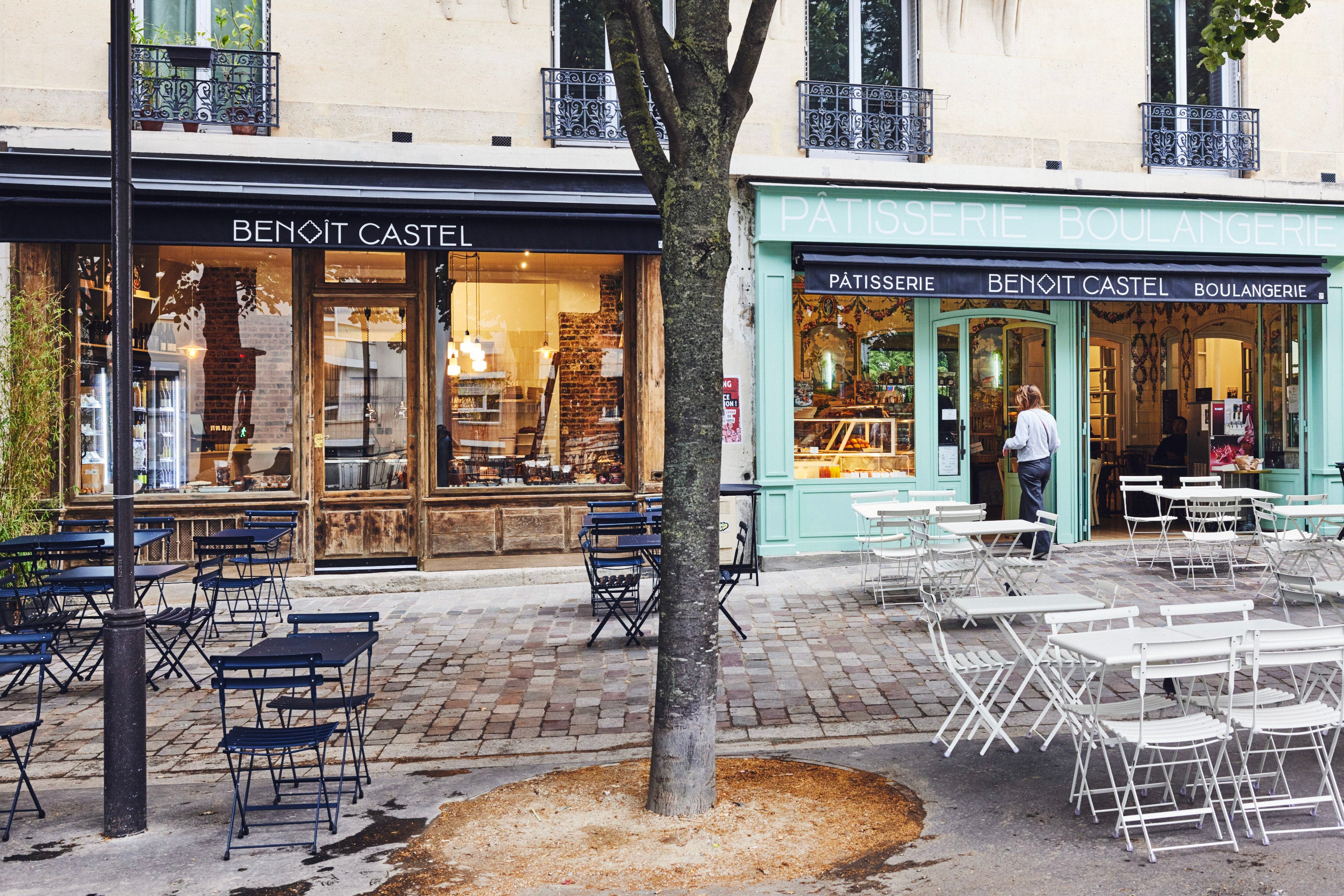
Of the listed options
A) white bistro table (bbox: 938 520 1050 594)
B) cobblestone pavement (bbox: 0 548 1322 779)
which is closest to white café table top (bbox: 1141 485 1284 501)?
cobblestone pavement (bbox: 0 548 1322 779)

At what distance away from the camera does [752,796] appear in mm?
4809

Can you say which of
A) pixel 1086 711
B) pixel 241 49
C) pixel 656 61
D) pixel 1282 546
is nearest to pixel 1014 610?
pixel 1086 711

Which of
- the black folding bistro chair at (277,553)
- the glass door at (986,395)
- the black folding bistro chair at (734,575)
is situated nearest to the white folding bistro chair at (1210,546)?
the glass door at (986,395)

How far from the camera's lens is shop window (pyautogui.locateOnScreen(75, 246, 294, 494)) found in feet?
33.4

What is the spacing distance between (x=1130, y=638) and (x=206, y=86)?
9.31m

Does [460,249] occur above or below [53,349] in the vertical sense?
above

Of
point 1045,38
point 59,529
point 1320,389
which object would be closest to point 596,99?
point 1045,38

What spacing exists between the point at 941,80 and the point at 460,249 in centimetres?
555

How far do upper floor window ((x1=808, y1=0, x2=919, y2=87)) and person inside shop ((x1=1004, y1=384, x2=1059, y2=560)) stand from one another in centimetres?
373

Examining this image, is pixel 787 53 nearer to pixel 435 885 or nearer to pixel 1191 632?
pixel 1191 632

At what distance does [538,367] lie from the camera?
10.9 m

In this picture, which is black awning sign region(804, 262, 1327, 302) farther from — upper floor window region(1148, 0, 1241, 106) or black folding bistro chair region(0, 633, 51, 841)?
black folding bistro chair region(0, 633, 51, 841)

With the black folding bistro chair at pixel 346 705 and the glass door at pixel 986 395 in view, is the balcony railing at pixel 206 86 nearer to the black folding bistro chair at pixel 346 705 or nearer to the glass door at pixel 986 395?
the black folding bistro chair at pixel 346 705

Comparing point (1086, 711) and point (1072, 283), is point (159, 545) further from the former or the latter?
point (1072, 283)
